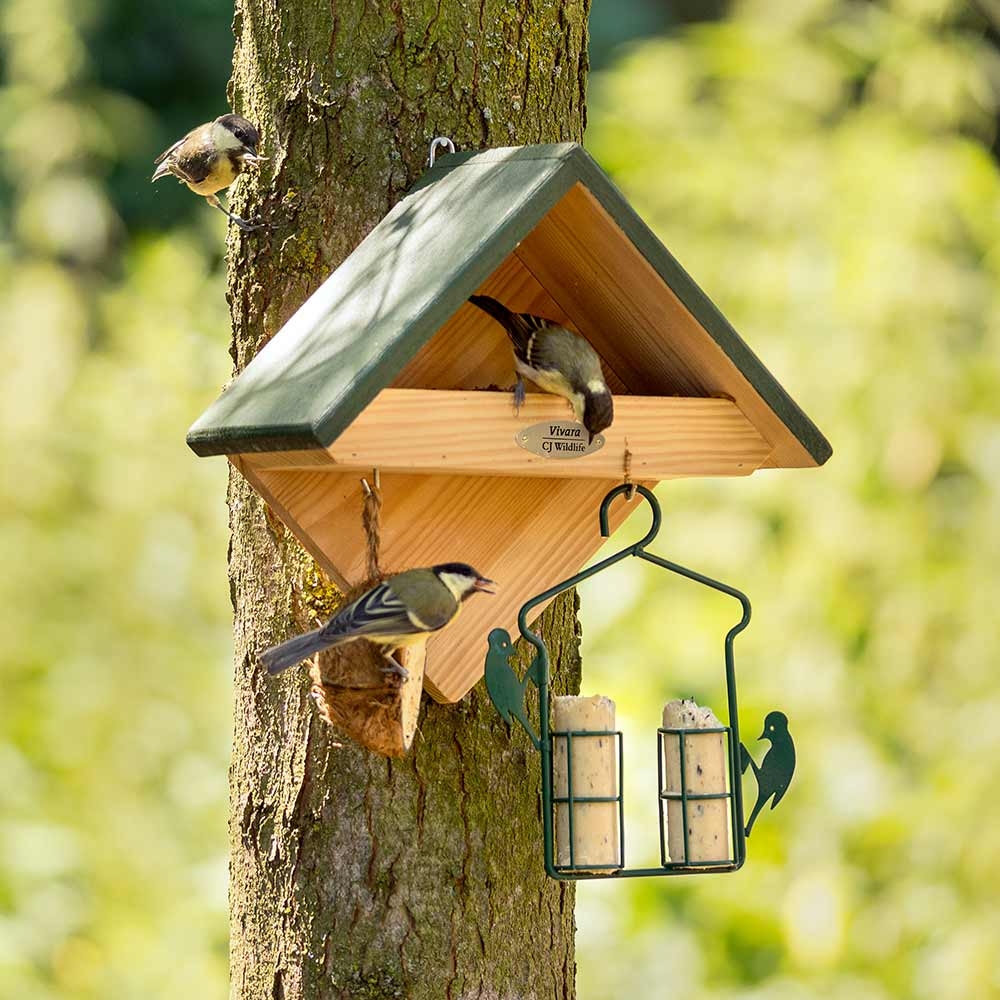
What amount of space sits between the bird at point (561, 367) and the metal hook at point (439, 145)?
0.34m

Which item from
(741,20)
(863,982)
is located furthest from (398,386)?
(741,20)

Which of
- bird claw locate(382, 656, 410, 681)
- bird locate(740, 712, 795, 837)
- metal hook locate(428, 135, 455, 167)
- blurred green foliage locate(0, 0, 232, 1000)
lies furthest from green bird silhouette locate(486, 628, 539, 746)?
blurred green foliage locate(0, 0, 232, 1000)

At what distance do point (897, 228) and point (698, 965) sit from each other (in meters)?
2.42

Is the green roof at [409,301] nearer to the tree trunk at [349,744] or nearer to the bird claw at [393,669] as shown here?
the tree trunk at [349,744]

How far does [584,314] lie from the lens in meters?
2.47

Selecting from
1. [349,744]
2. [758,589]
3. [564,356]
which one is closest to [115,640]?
[758,589]

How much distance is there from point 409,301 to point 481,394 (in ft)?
0.57

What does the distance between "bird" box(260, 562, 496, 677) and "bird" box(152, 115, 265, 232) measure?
2.57ft

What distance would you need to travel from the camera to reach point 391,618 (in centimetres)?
206

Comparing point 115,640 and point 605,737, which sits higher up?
point 115,640

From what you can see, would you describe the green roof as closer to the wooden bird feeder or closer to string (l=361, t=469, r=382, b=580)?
the wooden bird feeder

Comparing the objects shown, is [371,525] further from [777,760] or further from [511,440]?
Result: [777,760]

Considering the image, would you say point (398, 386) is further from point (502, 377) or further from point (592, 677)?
point (592, 677)

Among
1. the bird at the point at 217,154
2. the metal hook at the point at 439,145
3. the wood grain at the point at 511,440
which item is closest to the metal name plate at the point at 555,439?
the wood grain at the point at 511,440
